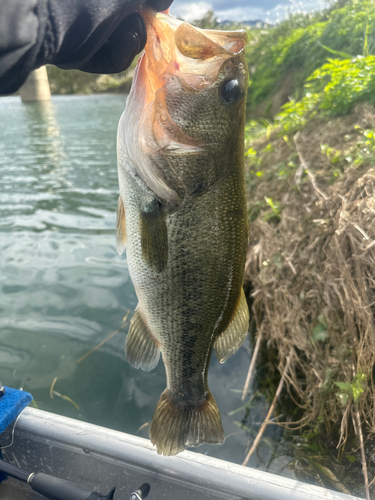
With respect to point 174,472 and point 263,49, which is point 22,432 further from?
point 263,49

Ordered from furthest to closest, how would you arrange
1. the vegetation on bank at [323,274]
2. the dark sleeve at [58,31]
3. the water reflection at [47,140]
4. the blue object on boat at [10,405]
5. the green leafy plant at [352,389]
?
the water reflection at [47,140] < the vegetation on bank at [323,274] < the green leafy plant at [352,389] < the blue object on boat at [10,405] < the dark sleeve at [58,31]

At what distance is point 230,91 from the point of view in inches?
56.7

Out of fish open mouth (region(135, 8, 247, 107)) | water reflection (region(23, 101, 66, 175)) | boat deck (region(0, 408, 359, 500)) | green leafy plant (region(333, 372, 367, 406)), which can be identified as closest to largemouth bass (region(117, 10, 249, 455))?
fish open mouth (region(135, 8, 247, 107))

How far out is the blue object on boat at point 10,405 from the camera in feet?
6.48

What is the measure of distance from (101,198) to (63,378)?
5.30 meters

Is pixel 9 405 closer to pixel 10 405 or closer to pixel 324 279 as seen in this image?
pixel 10 405

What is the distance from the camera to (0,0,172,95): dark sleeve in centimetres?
122

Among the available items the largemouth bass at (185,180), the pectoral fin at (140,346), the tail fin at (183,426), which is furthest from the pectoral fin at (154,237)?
the tail fin at (183,426)

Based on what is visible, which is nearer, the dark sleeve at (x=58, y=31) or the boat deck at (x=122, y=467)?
the dark sleeve at (x=58, y=31)

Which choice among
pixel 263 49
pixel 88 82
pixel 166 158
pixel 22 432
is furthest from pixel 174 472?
pixel 88 82

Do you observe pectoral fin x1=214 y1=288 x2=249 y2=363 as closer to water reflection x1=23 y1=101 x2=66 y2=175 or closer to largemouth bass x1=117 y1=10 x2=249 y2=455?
largemouth bass x1=117 y1=10 x2=249 y2=455

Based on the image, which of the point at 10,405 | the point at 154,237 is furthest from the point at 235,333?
the point at 10,405

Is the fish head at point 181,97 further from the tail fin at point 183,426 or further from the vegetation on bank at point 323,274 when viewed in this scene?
the vegetation on bank at point 323,274

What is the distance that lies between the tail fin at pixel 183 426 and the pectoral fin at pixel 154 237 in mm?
778
